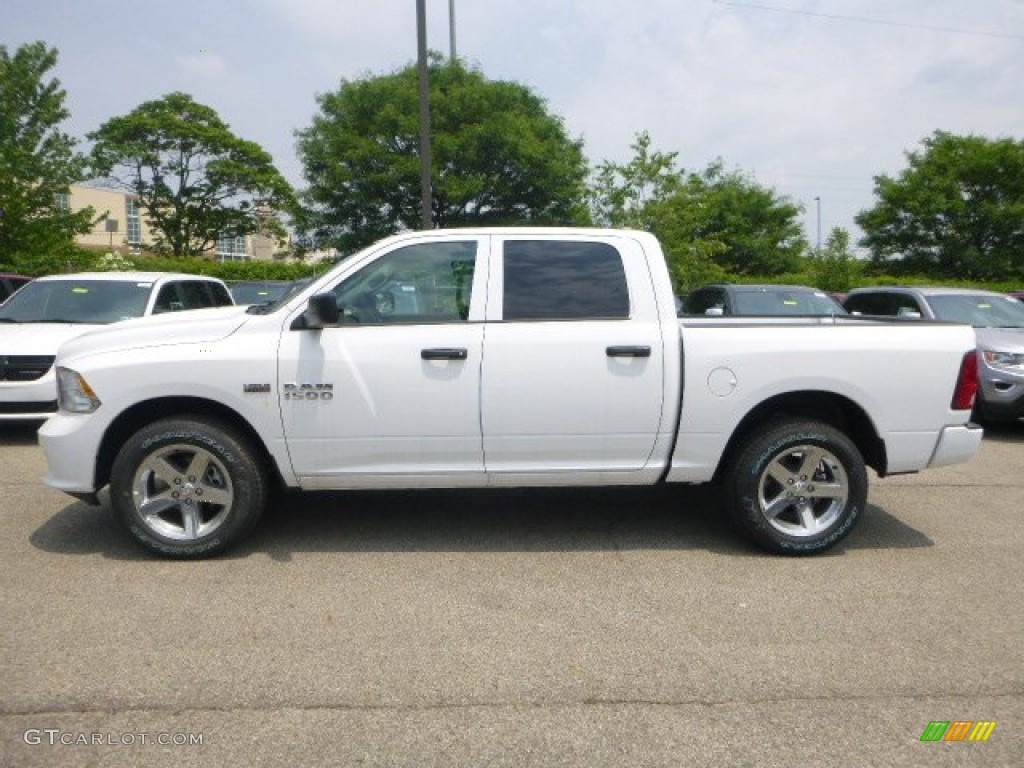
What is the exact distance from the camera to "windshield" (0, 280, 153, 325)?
29.0ft

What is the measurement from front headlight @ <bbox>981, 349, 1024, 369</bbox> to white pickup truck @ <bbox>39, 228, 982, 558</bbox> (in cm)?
416

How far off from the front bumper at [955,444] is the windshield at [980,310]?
5096mm

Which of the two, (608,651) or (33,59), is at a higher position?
(33,59)

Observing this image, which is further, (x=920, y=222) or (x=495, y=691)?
(x=920, y=222)

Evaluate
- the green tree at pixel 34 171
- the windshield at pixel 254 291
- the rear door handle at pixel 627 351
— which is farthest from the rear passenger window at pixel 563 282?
the green tree at pixel 34 171

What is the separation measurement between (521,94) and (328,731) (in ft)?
91.1

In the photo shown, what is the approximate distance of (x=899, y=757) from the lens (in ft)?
9.09

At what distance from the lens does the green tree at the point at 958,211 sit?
33.3m

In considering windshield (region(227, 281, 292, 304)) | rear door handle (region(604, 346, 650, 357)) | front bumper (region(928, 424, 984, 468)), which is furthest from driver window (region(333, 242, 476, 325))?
windshield (region(227, 281, 292, 304))

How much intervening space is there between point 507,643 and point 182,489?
220cm

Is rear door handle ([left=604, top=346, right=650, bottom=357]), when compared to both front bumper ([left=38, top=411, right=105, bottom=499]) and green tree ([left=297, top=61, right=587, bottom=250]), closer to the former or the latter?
front bumper ([left=38, top=411, right=105, bottom=499])

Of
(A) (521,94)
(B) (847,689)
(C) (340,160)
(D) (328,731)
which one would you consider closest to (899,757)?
(B) (847,689)

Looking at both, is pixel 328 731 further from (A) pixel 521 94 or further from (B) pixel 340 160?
(A) pixel 521 94

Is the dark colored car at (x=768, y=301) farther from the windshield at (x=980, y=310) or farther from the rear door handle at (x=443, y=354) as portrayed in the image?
the rear door handle at (x=443, y=354)
